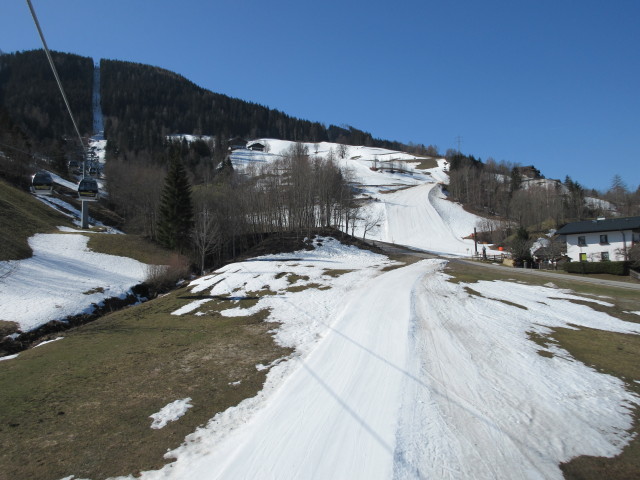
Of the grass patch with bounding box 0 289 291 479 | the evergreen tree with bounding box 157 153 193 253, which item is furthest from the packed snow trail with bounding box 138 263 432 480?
the evergreen tree with bounding box 157 153 193 253

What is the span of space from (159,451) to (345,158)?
185 metres

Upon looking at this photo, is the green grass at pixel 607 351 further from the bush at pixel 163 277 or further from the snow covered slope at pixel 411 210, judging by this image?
the snow covered slope at pixel 411 210

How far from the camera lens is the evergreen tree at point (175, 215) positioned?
150 feet

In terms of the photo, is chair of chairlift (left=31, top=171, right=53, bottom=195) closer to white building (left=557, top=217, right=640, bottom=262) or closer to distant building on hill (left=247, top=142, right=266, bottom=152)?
white building (left=557, top=217, right=640, bottom=262)

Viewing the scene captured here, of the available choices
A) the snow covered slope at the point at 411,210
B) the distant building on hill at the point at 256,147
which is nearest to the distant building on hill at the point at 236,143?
the distant building on hill at the point at 256,147

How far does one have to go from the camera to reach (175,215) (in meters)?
45.8

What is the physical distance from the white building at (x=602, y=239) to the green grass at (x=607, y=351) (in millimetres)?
28598

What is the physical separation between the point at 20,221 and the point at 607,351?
5288 centimetres

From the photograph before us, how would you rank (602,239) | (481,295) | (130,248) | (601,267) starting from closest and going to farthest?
(481,295)
(601,267)
(130,248)
(602,239)

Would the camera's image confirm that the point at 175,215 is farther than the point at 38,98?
No

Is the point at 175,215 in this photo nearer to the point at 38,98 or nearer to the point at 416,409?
the point at 416,409

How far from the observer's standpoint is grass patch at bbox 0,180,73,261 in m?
30.4

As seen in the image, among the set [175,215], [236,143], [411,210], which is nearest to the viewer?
[175,215]

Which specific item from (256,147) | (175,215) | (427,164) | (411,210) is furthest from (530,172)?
(175,215)
